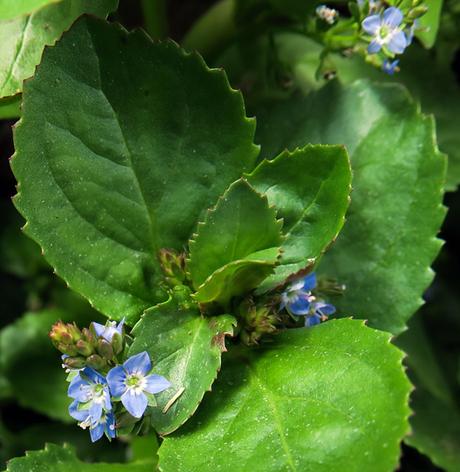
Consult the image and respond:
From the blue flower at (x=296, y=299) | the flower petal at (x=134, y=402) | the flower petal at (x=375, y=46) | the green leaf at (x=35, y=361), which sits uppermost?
the flower petal at (x=375, y=46)

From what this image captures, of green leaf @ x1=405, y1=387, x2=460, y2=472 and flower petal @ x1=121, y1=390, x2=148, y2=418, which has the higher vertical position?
flower petal @ x1=121, y1=390, x2=148, y2=418

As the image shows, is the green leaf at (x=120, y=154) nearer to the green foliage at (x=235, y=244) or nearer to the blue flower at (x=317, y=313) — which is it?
the green foliage at (x=235, y=244)

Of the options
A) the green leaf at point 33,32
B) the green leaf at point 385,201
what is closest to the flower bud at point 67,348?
the green leaf at point 33,32

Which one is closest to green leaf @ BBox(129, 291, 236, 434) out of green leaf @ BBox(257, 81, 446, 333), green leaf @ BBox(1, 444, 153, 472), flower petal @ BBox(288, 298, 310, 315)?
flower petal @ BBox(288, 298, 310, 315)

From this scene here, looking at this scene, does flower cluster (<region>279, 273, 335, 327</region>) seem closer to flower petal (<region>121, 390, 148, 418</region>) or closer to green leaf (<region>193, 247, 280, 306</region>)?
green leaf (<region>193, 247, 280, 306</region>)

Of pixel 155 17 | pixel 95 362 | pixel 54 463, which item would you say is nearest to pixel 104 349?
pixel 95 362

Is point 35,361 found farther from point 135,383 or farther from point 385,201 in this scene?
point 385,201

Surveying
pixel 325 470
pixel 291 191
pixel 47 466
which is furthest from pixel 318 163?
pixel 47 466
